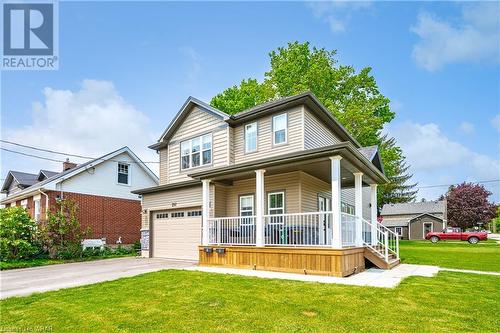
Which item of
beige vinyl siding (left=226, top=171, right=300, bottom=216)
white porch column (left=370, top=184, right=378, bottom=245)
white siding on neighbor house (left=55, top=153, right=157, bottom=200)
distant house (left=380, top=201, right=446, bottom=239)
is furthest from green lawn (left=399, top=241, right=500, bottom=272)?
distant house (left=380, top=201, right=446, bottom=239)

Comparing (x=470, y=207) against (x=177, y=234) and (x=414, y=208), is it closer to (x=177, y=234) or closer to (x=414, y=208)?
(x=414, y=208)

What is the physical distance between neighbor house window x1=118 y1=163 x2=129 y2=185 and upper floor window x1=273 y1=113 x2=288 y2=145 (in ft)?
41.0

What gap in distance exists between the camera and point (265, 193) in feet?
41.7

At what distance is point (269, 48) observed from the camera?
31.1 meters

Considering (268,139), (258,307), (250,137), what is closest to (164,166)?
(250,137)

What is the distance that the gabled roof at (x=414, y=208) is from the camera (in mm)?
44547

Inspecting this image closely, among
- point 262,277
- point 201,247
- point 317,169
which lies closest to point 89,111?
point 201,247

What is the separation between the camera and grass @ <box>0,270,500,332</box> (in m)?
4.95

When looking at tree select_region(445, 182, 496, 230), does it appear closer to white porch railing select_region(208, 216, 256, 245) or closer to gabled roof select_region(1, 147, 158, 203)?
gabled roof select_region(1, 147, 158, 203)

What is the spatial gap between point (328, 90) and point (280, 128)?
55.6 ft

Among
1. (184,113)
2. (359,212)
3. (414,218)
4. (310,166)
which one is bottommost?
(414,218)

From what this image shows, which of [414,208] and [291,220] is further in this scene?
[414,208]

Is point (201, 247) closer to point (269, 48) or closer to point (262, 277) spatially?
point (262, 277)

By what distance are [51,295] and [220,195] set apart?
7309 millimetres
